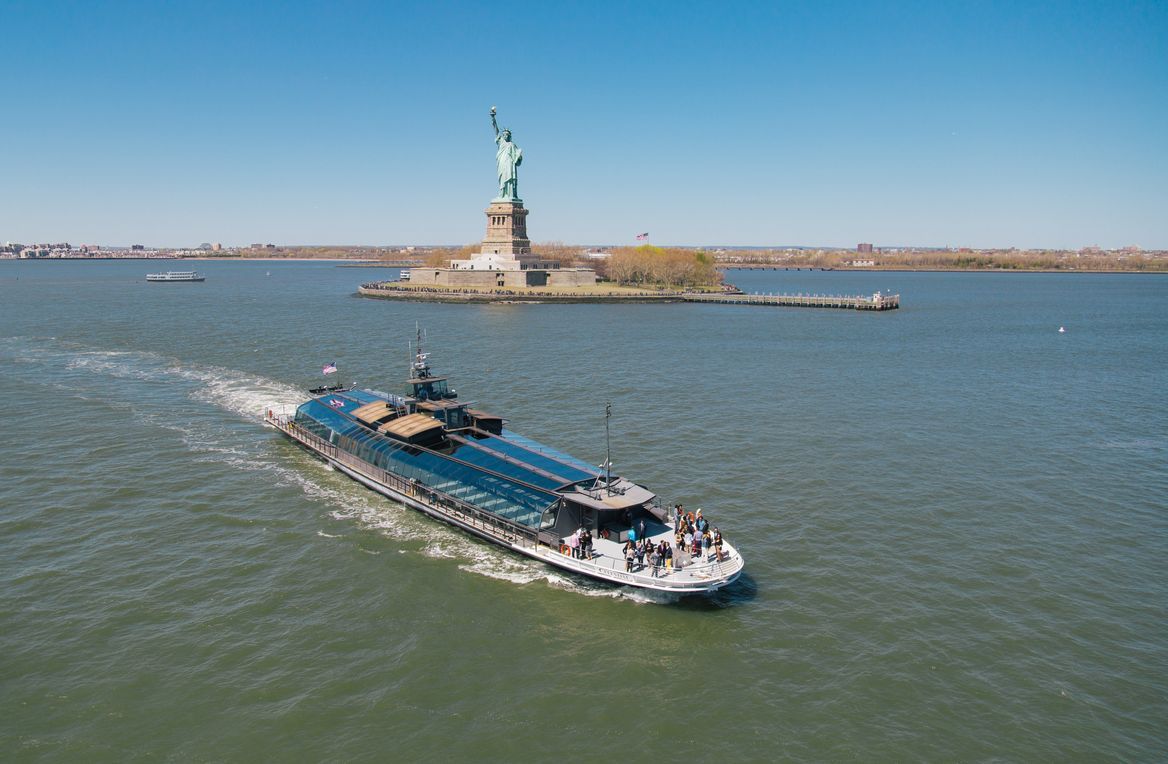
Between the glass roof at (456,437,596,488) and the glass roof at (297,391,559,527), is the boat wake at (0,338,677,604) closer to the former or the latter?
the glass roof at (297,391,559,527)

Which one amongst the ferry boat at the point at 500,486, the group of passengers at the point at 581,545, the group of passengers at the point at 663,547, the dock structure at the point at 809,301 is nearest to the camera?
the group of passengers at the point at 663,547

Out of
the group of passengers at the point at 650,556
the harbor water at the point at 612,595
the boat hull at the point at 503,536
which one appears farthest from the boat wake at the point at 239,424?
the group of passengers at the point at 650,556

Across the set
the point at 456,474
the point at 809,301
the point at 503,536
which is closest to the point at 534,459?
the point at 456,474

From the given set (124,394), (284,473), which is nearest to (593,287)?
(124,394)

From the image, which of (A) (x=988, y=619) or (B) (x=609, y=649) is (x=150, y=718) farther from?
(A) (x=988, y=619)

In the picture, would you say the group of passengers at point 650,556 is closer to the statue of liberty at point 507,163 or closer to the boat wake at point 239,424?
the boat wake at point 239,424
